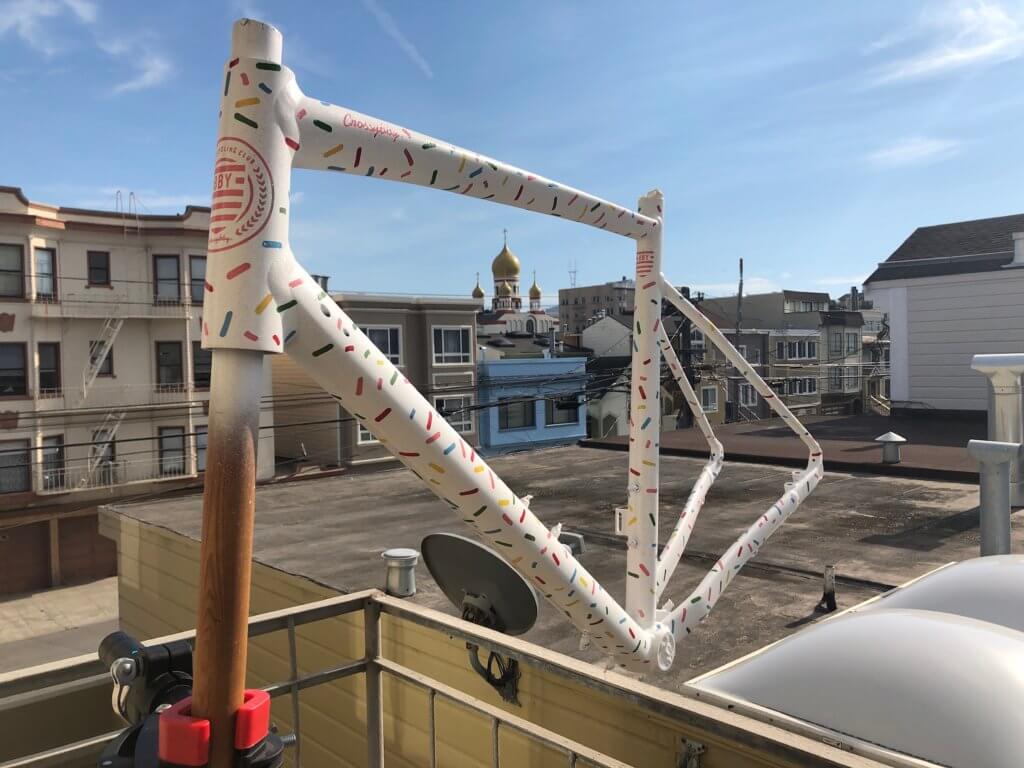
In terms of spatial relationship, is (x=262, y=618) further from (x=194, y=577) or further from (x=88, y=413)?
(x=88, y=413)

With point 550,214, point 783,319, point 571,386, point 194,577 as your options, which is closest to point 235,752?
point 550,214

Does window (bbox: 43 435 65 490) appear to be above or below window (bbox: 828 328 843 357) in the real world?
below

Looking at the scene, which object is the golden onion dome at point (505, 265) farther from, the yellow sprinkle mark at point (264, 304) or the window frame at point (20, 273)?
the yellow sprinkle mark at point (264, 304)

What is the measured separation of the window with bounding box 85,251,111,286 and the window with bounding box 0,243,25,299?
1888mm

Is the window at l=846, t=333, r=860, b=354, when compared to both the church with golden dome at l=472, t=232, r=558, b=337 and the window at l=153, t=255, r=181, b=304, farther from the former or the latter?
the window at l=153, t=255, r=181, b=304

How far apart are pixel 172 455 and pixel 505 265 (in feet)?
150

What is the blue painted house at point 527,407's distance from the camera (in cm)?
3359

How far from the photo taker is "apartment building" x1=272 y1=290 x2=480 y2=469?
1141 inches

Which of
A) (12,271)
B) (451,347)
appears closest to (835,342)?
(451,347)

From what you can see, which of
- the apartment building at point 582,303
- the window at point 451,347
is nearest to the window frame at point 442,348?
the window at point 451,347

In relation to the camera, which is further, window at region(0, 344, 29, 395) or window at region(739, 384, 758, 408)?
window at region(739, 384, 758, 408)

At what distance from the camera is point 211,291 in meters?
1.35

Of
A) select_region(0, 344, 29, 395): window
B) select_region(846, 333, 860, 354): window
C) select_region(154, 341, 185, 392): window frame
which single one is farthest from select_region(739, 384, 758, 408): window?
select_region(0, 344, 29, 395): window

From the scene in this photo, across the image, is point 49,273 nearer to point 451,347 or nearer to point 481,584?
point 451,347
